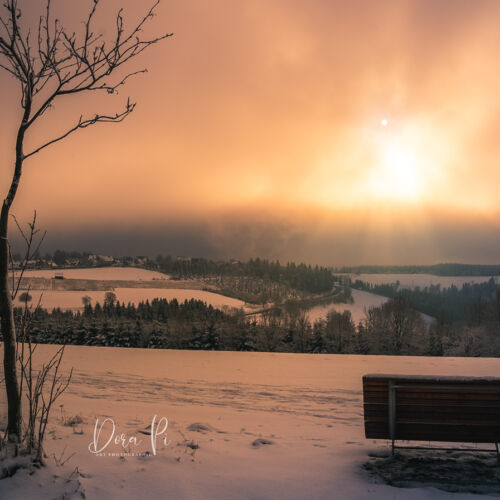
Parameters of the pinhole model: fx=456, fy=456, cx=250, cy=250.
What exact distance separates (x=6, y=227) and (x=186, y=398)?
36.4 ft

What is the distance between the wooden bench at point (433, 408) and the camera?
6.02 metres

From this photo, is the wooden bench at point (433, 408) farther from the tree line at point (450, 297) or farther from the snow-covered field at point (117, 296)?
the tree line at point (450, 297)

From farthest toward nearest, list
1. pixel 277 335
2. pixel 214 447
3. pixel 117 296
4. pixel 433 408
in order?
1. pixel 117 296
2. pixel 277 335
3. pixel 214 447
4. pixel 433 408

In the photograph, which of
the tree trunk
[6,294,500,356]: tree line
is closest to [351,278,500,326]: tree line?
[6,294,500,356]: tree line

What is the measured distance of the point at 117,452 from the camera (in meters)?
6.02

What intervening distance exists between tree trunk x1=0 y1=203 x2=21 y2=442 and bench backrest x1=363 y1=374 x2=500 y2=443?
4.39 m

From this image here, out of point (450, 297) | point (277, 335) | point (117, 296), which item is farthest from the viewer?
point (450, 297)

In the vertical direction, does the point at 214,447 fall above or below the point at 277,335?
above

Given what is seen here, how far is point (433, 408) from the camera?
621 cm

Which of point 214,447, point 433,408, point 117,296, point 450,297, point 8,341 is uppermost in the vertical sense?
point 8,341

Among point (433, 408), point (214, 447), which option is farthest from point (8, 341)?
point (433, 408)

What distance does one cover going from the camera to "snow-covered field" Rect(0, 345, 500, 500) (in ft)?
15.8

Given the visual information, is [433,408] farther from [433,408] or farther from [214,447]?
[214,447]

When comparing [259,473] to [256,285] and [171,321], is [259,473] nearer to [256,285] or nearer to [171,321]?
[171,321]
